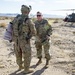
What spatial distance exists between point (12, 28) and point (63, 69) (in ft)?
7.55

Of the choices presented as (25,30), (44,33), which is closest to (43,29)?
(44,33)

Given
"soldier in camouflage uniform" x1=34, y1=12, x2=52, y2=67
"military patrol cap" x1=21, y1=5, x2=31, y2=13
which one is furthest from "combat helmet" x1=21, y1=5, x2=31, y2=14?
"soldier in camouflage uniform" x1=34, y1=12, x2=52, y2=67

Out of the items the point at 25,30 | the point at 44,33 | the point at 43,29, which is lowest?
the point at 44,33

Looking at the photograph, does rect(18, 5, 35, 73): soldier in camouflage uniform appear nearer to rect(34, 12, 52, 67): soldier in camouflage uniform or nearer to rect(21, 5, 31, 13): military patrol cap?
rect(21, 5, 31, 13): military patrol cap

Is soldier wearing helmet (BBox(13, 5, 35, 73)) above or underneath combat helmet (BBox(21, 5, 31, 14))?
underneath

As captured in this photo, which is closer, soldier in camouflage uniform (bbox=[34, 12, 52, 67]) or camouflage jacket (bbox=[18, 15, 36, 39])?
camouflage jacket (bbox=[18, 15, 36, 39])

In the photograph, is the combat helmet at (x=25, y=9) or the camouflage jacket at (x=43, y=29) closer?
the combat helmet at (x=25, y=9)

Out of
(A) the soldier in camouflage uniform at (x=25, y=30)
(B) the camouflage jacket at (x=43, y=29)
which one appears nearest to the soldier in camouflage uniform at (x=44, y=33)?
(B) the camouflage jacket at (x=43, y=29)

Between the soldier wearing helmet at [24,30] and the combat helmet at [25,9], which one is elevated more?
the combat helmet at [25,9]

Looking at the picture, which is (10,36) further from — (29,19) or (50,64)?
(50,64)

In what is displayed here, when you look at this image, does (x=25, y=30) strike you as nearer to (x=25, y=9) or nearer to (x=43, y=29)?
(x=25, y=9)

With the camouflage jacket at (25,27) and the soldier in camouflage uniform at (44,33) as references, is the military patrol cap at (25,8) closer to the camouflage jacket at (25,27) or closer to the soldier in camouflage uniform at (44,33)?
the camouflage jacket at (25,27)

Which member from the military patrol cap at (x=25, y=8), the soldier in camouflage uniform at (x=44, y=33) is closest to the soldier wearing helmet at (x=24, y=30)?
the military patrol cap at (x=25, y=8)

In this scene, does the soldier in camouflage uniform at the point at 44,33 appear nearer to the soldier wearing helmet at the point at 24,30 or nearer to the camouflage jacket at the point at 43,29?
the camouflage jacket at the point at 43,29
